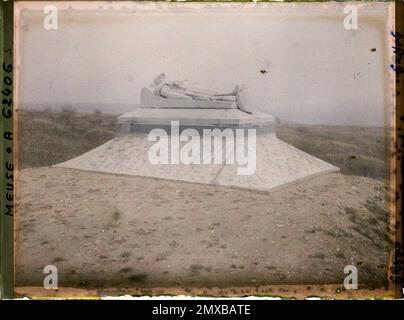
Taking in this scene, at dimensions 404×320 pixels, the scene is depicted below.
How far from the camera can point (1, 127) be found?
302 centimetres

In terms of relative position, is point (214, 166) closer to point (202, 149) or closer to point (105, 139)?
Answer: point (202, 149)

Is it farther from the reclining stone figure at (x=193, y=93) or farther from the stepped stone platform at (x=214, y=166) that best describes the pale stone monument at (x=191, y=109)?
the stepped stone platform at (x=214, y=166)

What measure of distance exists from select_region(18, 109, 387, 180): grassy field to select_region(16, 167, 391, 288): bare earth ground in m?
0.13

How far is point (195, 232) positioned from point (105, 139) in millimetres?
1287

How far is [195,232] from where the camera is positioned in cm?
293

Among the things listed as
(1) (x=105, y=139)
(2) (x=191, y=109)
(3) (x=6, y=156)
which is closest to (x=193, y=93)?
(2) (x=191, y=109)

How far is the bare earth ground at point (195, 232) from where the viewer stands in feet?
9.34

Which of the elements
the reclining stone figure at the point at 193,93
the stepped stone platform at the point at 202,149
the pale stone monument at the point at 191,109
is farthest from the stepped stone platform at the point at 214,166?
the reclining stone figure at the point at 193,93

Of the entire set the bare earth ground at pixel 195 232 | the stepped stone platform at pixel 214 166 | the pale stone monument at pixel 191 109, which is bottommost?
the bare earth ground at pixel 195 232

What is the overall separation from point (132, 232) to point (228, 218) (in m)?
0.87

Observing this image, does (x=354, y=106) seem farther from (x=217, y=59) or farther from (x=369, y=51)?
(x=217, y=59)

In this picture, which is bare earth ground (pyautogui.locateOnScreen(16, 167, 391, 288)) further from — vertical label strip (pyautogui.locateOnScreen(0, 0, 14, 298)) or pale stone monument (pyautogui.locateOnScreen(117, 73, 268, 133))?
pale stone monument (pyautogui.locateOnScreen(117, 73, 268, 133))

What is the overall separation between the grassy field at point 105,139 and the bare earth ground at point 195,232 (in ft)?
0.43

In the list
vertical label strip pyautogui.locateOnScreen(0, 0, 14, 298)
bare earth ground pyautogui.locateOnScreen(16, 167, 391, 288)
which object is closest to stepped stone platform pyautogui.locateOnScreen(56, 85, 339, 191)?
bare earth ground pyautogui.locateOnScreen(16, 167, 391, 288)
